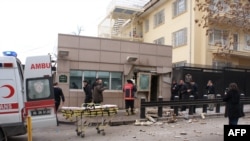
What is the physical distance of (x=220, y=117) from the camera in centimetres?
1645

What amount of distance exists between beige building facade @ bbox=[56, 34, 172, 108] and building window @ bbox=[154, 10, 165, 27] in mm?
11672

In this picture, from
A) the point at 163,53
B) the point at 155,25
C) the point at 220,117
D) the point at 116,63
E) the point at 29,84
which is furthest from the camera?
the point at 155,25

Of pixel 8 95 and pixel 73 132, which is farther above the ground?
pixel 8 95

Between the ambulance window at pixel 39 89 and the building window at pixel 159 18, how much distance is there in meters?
23.0

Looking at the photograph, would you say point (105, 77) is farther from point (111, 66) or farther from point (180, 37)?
point (180, 37)

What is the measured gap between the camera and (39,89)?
10.6m

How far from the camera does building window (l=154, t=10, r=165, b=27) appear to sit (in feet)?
106

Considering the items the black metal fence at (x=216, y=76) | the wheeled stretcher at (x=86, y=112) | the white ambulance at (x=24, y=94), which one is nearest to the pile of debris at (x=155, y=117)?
the wheeled stretcher at (x=86, y=112)

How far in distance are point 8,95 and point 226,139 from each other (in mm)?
5998

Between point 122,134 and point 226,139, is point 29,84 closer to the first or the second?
point 122,134

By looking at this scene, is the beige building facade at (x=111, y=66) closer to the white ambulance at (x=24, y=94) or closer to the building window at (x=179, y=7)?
the white ambulance at (x=24, y=94)

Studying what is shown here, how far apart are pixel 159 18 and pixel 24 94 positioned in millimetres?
24470

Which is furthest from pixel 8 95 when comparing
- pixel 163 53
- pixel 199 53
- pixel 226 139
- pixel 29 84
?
pixel 199 53

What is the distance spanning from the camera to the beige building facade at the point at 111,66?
18.3 m
